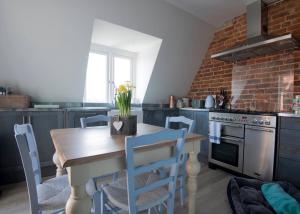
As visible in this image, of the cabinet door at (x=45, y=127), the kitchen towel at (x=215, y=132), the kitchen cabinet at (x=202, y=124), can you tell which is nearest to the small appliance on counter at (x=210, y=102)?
the kitchen cabinet at (x=202, y=124)

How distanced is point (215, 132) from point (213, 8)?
1.97m

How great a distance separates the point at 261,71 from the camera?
2.90 metres

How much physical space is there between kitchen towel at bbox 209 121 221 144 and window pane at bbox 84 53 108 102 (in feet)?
6.55

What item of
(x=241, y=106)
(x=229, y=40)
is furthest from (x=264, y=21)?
(x=241, y=106)

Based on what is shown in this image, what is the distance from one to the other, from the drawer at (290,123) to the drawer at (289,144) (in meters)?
0.05

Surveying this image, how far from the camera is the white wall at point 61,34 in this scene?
6.91 ft

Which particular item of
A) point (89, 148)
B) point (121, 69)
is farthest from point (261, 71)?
point (89, 148)

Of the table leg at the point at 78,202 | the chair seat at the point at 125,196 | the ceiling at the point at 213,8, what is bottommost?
the chair seat at the point at 125,196

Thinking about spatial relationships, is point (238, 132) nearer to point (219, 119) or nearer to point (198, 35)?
point (219, 119)

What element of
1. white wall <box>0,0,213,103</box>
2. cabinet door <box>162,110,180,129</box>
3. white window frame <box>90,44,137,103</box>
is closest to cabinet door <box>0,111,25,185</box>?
white wall <box>0,0,213,103</box>

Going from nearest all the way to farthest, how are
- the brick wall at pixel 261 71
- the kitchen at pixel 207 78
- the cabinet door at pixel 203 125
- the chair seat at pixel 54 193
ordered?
the chair seat at pixel 54 193 < the kitchen at pixel 207 78 < the brick wall at pixel 261 71 < the cabinet door at pixel 203 125

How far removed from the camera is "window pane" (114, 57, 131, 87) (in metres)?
3.55

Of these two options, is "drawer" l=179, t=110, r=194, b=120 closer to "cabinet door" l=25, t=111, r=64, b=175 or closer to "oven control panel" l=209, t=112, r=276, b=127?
"oven control panel" l=209, t=112, r=276, b=127

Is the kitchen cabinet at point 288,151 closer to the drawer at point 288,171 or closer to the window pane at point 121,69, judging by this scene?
the drawer at point 288,171
